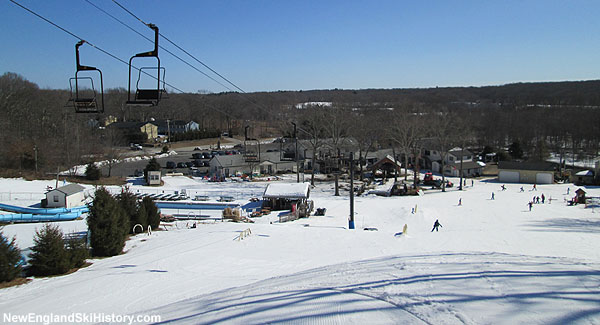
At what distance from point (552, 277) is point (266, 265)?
757 centimetres

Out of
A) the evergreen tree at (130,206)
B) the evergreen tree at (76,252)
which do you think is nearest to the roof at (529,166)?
the evergreen tree at (130,206)

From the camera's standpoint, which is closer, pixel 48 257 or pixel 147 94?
pixel 147 94

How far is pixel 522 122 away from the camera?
286 ft

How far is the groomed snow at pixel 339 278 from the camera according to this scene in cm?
661

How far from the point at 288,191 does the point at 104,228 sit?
1470 centimetres

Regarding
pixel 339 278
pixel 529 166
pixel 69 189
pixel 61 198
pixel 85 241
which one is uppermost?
pixel 529 166

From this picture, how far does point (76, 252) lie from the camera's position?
13.5 m

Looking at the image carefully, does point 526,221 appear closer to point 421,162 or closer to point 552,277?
point 552,277

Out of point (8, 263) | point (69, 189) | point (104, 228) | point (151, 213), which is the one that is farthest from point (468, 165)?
point (8, 263)

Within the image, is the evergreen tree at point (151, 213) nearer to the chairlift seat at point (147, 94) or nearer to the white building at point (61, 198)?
the white building at point (61, 198)

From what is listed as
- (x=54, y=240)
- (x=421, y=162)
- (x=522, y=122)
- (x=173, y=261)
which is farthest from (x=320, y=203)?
(x=522, y=122)

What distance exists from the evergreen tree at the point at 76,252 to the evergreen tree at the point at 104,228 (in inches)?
37.0

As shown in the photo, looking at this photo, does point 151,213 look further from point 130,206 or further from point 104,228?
point 104,228

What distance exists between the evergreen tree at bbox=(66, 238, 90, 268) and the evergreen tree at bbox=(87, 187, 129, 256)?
0.94 meters
